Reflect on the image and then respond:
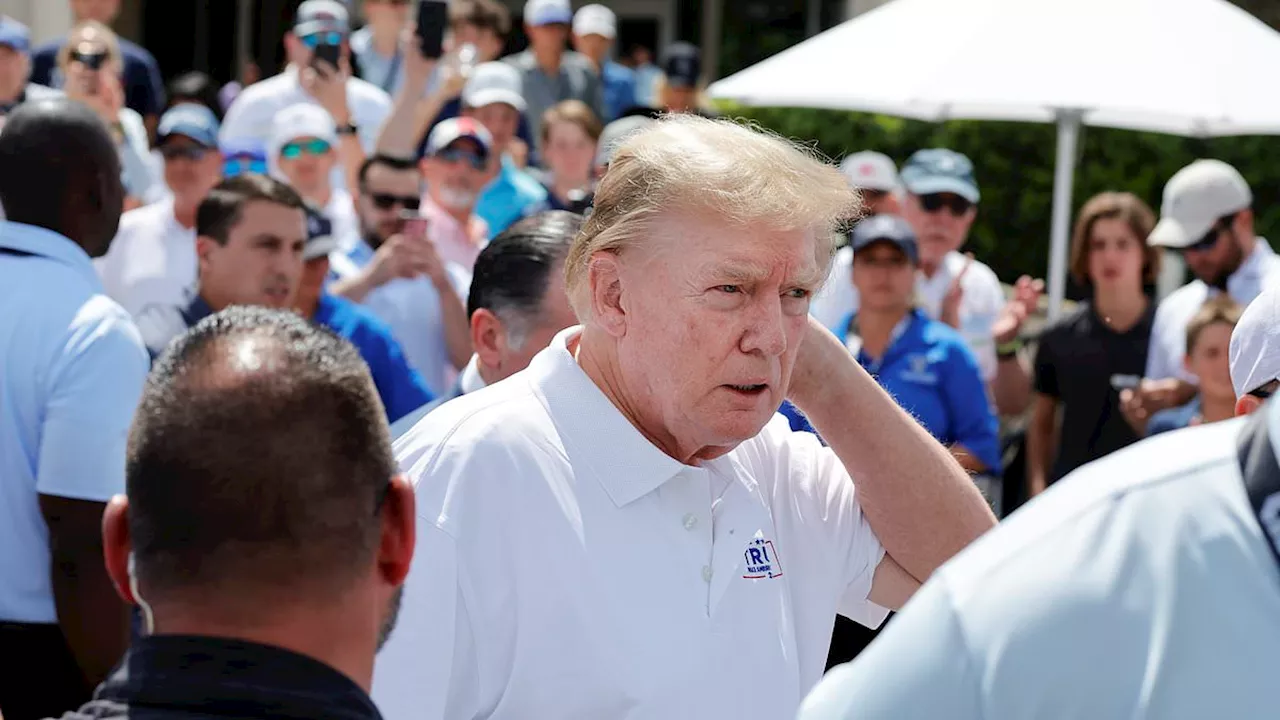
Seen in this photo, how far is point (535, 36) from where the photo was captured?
970 centimetres

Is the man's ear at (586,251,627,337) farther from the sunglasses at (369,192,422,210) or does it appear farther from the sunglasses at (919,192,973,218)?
the sunglasses at (919,192,973,218)

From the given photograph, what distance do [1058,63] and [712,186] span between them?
4.98 m

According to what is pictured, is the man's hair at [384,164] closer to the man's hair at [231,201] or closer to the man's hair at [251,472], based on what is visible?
the man's hair at [231,201]

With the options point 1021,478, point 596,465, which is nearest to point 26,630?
point 596,465

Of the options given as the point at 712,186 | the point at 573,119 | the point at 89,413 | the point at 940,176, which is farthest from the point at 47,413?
the point at 940,176

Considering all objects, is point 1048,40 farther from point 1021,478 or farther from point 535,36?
point 535,36

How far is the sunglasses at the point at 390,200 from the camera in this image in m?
6.51

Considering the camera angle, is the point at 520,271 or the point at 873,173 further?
the point at 873,173

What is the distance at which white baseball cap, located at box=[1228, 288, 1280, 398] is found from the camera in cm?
258

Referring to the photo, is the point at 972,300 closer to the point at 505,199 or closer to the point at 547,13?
→ the point at 505,199

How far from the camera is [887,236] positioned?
5969mm

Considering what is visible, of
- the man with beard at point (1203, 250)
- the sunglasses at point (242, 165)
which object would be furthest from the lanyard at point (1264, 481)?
the sunglasses at point (242, 165)

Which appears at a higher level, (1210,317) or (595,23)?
(595,23)

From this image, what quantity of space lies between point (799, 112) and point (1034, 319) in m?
3.16
